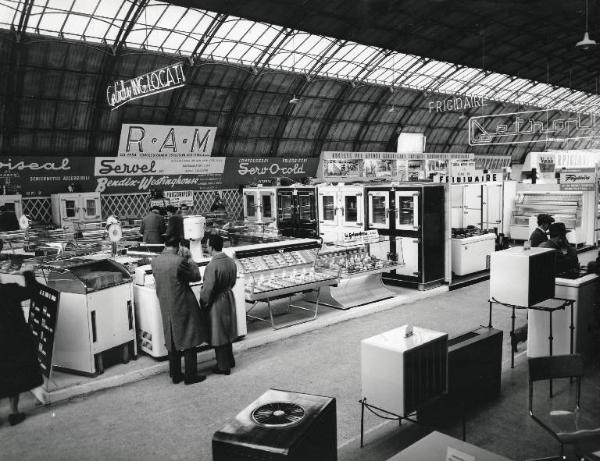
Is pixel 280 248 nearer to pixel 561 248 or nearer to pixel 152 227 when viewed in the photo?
pixel 152 227

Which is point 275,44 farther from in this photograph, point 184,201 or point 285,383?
point 285,383

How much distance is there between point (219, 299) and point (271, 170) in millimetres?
15531

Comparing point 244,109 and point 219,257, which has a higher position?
point 244,109

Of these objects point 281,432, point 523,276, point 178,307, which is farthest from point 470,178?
point 281,432

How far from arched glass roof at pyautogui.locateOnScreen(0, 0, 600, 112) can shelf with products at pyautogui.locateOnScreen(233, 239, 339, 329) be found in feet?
32.5

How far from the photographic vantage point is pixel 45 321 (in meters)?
5.12

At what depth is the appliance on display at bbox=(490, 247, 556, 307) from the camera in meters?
4.84

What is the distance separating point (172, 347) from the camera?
5.15m

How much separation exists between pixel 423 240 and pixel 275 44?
11.6 meters

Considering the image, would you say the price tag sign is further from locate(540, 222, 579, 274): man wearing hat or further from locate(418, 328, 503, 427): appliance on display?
locate(540, 222, 579, 274): man wearing hat

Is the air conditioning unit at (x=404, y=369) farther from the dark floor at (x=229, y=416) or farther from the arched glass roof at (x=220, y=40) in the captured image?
the arched glass roof at (x=220, y=40)

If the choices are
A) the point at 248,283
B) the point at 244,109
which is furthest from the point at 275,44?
the point at 248,283

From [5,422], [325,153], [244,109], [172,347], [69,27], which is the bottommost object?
[5,422]

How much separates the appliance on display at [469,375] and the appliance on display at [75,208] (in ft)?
41.4
